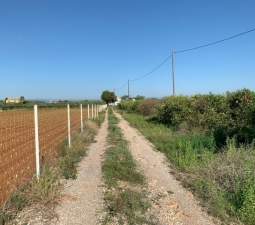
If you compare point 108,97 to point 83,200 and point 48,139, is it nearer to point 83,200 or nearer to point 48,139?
point 48,139

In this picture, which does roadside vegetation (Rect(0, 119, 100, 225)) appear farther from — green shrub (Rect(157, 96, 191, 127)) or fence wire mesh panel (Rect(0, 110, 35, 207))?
green shrub (Rect(157, 96, 191, 127))

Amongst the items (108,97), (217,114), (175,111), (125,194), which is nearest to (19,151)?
(125,194)

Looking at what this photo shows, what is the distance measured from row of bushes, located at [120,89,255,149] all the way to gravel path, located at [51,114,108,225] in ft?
17.4

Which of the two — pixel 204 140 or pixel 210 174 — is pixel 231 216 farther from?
pixel 204 140

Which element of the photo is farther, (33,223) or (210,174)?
(210,174)

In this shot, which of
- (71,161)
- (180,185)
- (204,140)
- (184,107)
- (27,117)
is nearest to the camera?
(180,185)

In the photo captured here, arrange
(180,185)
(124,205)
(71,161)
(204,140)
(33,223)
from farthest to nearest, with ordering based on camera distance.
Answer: (204,140)
(71,161)
(180,185)
(124,205)
(33,223)

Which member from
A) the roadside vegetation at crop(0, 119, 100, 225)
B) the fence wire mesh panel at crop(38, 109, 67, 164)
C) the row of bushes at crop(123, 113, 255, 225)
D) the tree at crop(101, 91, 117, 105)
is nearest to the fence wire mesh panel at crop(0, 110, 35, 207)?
the roadside vegetation at crop(0, 119, 100, 225)

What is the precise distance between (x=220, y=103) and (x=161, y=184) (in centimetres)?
1181

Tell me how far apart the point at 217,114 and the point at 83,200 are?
43.3 feet

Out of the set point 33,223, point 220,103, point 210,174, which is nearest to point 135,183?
point 210,174

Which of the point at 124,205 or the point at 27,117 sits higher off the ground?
the point at 27,117

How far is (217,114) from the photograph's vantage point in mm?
19047

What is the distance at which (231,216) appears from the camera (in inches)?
239
